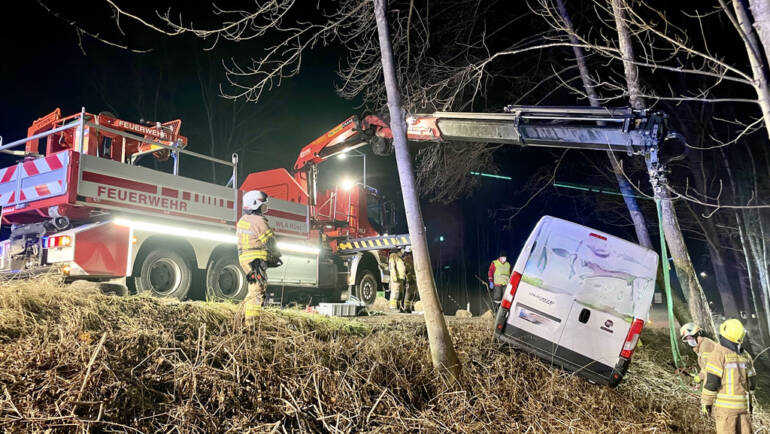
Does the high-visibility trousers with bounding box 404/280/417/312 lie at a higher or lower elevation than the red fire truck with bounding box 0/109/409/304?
lower

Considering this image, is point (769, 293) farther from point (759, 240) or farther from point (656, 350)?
point (656, 350)

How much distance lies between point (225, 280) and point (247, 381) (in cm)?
487

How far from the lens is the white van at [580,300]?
246 inches

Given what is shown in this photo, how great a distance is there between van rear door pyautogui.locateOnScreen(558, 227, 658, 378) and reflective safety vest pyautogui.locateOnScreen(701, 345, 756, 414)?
0.93 meters

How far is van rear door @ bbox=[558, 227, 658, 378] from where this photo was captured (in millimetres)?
6238

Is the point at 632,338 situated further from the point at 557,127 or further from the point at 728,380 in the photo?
the point at 557,127

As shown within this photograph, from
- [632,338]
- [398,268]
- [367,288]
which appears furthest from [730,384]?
[367,288]

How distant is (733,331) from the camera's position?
17.7 feet

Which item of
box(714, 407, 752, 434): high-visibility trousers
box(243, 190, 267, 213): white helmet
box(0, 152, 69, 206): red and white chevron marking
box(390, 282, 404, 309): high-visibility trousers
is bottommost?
box(714, 407, 752, 434): high-visibility trousers

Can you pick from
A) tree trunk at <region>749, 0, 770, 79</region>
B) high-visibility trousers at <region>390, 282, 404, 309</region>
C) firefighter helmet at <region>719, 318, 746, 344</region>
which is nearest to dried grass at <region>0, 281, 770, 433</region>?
firefighter helmet at <region>719, 318, 746, 344</region>

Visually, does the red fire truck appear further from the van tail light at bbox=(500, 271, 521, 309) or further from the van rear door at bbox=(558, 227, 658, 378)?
the van rear door at bbox=(558, 227, 658, 378)

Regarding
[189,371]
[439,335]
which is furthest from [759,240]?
[189,371]

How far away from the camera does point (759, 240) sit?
13703 mm

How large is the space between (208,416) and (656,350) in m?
8.46
